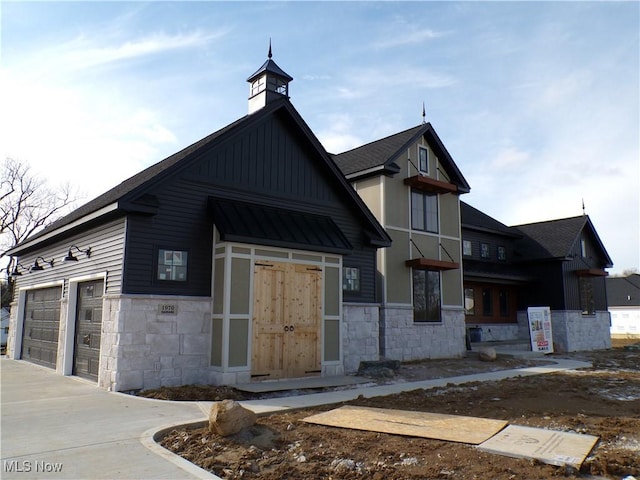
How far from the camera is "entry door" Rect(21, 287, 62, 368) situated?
15.4 m

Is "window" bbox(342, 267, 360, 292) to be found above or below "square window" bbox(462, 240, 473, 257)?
below

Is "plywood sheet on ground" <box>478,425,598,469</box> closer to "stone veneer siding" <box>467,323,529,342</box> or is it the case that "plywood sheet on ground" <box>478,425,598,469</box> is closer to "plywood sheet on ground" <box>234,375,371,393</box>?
"plywood sheet on ground" <box>234,375,371,393</box>

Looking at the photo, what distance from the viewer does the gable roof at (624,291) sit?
52.7m

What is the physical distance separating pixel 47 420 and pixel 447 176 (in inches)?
690

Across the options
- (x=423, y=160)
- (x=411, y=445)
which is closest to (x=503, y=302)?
(x=423, y=160)

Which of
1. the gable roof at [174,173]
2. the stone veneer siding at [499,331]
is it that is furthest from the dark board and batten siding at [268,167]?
the stone veneer siding at [499,331]

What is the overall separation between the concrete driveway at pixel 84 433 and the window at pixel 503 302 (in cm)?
2292

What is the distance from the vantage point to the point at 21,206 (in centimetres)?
3869

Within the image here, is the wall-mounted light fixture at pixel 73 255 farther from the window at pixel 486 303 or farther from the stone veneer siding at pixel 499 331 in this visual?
the window at pixel 486 303

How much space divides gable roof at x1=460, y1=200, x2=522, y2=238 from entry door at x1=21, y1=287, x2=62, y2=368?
19.2 m

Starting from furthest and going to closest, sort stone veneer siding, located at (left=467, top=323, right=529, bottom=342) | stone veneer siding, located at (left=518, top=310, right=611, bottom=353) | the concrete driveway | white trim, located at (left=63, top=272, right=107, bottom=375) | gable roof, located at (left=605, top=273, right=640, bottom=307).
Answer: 1. gable roof, located at (left=605, top=273, right=640, bottom=307)
2. stone veneer siding, located at (left=467, top=323, right=529, bottom=342)
3. stone veneer siding, located at (left=518, top=310, right=611, bottom=353)
4. white trim, located at (left=63, top=272, right=107, bottom=375)
5. the concrete driveway

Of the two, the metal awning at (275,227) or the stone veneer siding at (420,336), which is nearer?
the metal awning at (275,227)

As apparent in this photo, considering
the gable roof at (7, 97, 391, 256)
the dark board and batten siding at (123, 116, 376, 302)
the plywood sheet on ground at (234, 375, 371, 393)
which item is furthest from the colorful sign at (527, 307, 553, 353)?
the plywood sheet on ground at (234, 375, 371, 393)

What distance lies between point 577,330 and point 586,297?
2525mm
